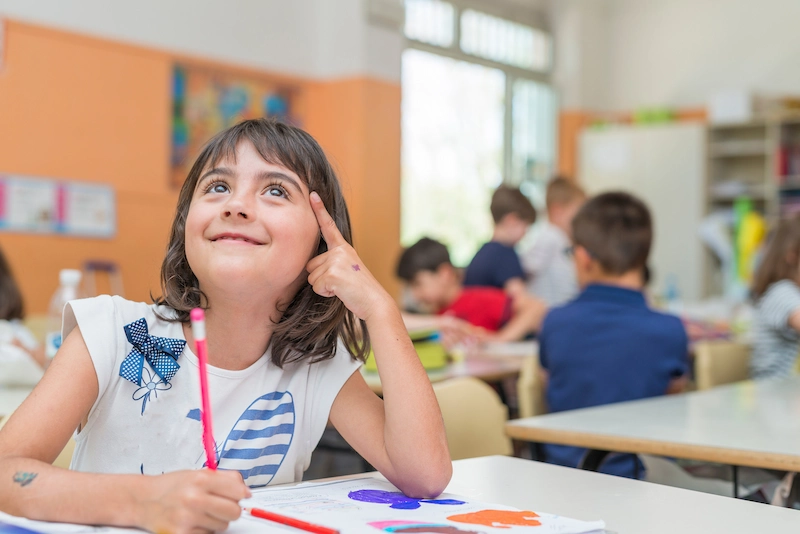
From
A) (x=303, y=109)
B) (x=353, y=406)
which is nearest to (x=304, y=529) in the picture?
(x=353, y=406)

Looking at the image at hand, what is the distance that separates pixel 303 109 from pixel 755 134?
3.77 meters

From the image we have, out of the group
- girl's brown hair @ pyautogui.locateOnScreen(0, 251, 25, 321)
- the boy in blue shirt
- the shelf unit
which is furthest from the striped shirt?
the shelf unit

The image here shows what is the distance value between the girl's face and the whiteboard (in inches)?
255

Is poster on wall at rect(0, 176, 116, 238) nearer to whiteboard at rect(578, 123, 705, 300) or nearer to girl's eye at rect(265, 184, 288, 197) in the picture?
girl's eye at rect(265, 184, 288, 197)

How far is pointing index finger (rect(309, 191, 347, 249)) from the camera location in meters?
1.21

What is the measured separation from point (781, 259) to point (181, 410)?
98.7 inches

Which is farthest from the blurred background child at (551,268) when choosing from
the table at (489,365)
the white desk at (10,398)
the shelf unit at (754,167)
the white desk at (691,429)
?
the white desk at (10,398)

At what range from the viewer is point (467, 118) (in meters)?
7.62

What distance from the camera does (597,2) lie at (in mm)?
8297

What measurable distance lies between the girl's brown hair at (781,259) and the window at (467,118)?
3635 mm

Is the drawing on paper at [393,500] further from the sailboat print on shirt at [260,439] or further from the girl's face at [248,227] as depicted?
the girl's face at [248,227]

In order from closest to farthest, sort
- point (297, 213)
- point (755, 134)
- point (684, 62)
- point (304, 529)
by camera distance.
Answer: point (304, 529), point (297, 213), point (755, 134), point (684, 62)

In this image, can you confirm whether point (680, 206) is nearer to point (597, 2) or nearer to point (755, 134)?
point (755, 134)

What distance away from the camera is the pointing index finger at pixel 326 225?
1.21 m
